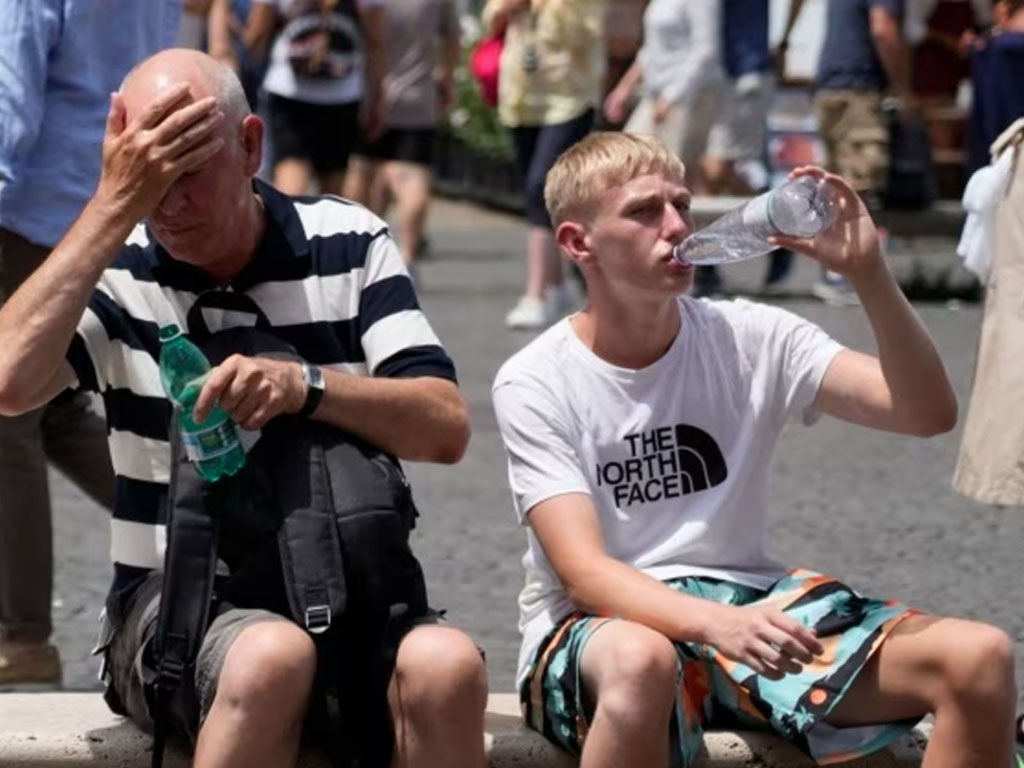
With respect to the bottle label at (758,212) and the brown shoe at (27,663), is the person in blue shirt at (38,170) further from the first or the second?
the bottle label at (758,212)

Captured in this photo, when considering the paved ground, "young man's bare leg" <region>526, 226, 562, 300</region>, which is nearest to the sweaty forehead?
the paved ground

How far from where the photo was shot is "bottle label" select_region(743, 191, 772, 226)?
424 cm

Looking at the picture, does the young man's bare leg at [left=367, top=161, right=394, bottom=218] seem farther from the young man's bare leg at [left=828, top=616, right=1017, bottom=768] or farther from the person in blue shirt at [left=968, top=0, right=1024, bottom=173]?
the young man's bare leg at [left=828, top=616, right=1017, bottom=768]

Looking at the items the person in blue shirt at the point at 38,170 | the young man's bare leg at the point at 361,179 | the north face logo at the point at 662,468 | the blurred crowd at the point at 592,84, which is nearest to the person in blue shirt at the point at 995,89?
the blurred crowd at the point at 592,84

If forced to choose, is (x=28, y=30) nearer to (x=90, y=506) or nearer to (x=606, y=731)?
(x=606, y=731)

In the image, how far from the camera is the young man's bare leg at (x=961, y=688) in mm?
3984

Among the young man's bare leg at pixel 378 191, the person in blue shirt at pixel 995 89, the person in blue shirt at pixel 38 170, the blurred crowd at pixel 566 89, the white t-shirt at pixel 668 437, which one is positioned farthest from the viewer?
the young man's bare leg at pixel 378 191

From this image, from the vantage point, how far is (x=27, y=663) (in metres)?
5.52

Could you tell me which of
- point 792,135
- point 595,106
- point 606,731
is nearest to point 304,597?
point 606,731

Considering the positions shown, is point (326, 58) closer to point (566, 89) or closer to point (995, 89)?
point (566, 89)

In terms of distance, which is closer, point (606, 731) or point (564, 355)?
point (606, 731)

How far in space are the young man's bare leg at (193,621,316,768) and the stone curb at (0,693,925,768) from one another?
1.16 ft

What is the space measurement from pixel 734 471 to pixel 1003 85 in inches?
227

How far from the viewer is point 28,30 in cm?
535
